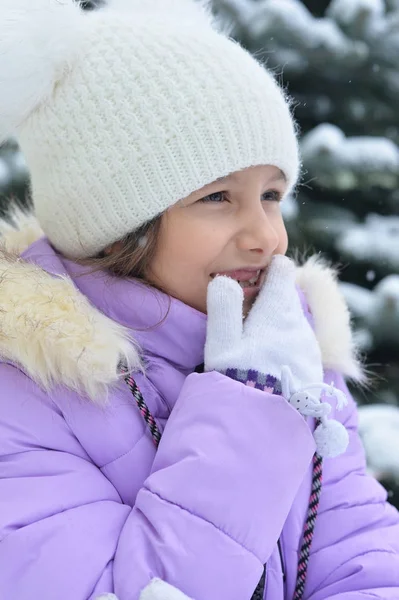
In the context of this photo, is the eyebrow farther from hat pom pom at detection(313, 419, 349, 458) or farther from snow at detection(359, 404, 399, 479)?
snow at detection(359, 404, 399, 479)

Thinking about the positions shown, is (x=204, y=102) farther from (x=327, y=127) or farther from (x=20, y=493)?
(x=327, y=127)

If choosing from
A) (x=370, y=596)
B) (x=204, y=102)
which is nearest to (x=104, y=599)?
(x=370, y=596)

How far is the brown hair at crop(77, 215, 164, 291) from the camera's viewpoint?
987 millimetres

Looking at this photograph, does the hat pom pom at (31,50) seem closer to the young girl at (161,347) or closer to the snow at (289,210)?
the young girl at (161,347)

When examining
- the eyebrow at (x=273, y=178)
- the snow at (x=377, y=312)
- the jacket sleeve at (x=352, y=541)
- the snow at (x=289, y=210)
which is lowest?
the snow at (x=377, y=312)

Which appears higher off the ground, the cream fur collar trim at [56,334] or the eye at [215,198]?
the eye at [215,198]

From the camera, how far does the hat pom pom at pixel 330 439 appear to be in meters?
0.88

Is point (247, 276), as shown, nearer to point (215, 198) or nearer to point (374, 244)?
point (215, 198)

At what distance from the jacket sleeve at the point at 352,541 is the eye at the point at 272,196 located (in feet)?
1.40

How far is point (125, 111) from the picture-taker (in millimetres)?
944

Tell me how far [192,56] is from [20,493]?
653 millimetres

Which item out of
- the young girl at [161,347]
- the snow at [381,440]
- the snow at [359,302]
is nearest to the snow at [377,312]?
the snow at [359,302]

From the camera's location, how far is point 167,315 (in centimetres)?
96

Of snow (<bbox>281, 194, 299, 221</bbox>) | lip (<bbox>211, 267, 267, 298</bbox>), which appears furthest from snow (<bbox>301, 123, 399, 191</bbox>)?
lip (<bbox>211, 267, 267, 298</bbox>)
